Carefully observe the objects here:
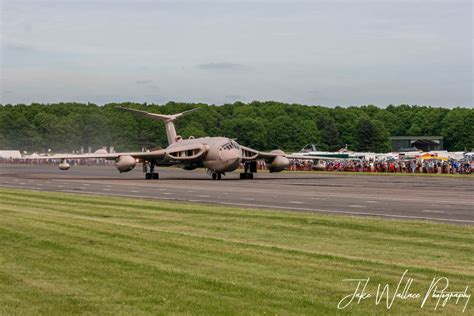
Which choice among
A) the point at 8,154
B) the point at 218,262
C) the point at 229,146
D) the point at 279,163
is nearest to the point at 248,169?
the point at 279,163

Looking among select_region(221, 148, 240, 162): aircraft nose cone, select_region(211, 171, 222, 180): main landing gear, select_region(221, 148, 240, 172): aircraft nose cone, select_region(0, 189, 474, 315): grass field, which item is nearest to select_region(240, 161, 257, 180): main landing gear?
select_region(211, 171, 222, 180): main landing gear

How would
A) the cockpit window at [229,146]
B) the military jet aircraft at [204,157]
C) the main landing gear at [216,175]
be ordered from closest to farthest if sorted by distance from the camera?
1. the military jet aircraft at [204,157]
2. the cockpit window at [229,146]
3. the main landing gear at [216,175]

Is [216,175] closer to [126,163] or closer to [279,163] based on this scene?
[279,163]

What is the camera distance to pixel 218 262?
1477 cm

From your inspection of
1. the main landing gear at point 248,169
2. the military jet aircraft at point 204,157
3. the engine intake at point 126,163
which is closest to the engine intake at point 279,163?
the military jet aircraft at point 204,157

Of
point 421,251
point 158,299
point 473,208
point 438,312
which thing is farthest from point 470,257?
point 473,208

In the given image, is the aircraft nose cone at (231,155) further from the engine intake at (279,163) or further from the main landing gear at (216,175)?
the engine intake at (279,163)

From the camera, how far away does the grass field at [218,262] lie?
11.2 metres

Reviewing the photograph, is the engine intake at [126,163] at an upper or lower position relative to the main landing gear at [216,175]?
upper

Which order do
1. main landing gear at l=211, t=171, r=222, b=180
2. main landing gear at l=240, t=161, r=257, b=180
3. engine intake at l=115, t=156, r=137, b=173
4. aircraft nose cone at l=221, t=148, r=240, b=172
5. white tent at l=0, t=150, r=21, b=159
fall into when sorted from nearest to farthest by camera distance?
1. aircraft nose cone at l=221, t=148, r=240, b=172
2. engine intake at l=115, t=156, r=137, b=173
3. main landing gear at l=211, t=171, r=222, b=180
4. main landing gear at l=240, t=161, r=257, b=180
5. white tent at l=0, t=150, r=21, b=159

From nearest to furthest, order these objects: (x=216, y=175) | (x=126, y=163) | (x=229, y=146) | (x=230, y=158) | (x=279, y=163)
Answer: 1. (x=230, y=158)
2. (x=126, y=163)
3. (x=229, y=146)
4. (x=216, y=175)
5. (x=279, y=163)

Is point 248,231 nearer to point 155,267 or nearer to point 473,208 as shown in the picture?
point 155,267

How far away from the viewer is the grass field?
441 inches

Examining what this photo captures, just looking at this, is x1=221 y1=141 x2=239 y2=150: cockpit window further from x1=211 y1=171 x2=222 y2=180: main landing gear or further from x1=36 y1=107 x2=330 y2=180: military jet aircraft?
x1=211 y1=171 x2=222 y2=180: main landing gear
